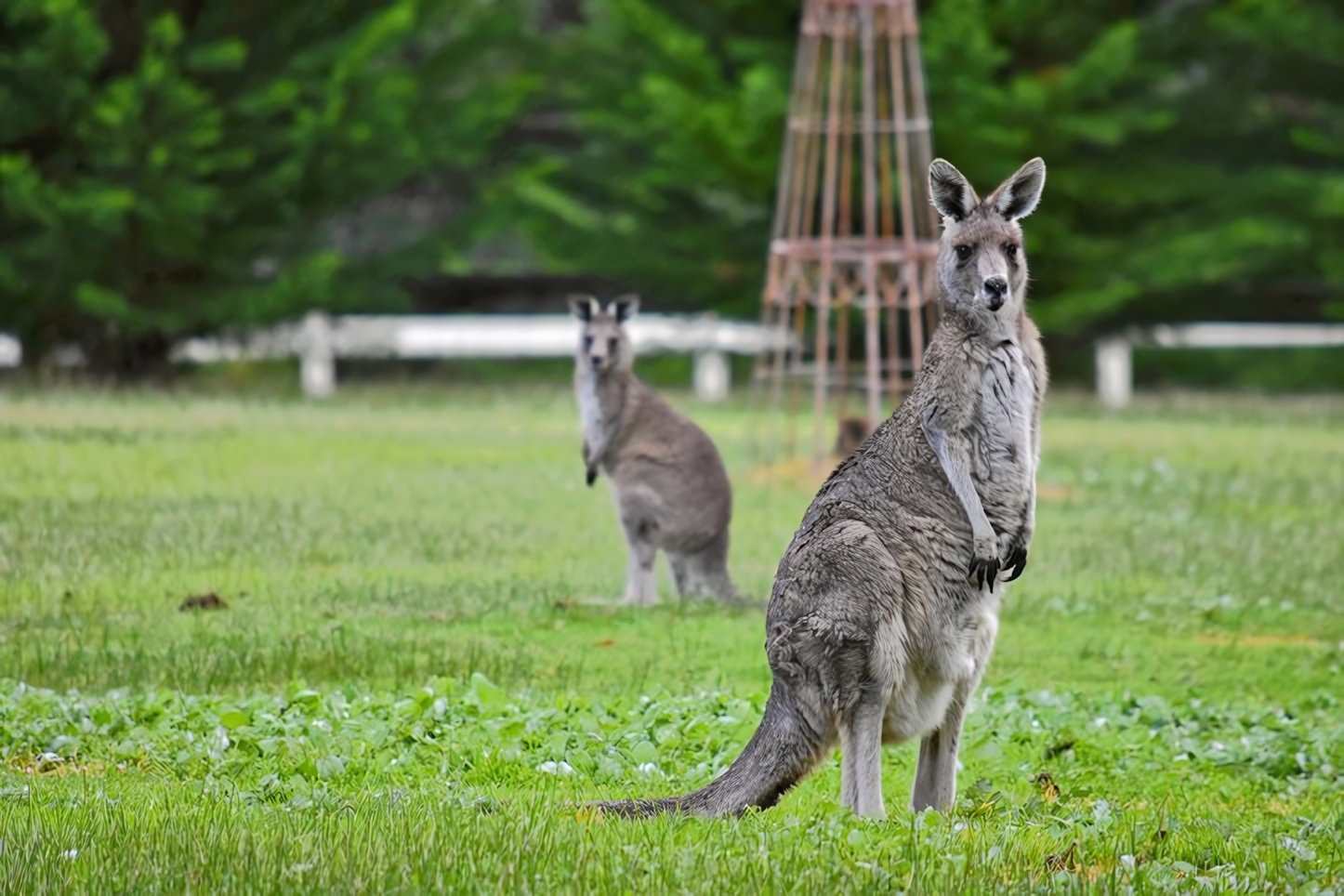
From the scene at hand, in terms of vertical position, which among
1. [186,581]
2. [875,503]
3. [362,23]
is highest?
[362,23]

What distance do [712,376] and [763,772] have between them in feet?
63.0

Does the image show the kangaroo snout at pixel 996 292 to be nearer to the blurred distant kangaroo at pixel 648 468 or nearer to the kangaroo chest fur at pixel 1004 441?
the kangaroo chest fur at pixel 1004 441

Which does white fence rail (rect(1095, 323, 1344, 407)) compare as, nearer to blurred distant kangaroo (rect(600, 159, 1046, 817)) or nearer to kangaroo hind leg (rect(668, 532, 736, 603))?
kangaroo hind leg (rect(668, 532, 736, 603))

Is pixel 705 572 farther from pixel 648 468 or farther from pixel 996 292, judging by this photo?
pixel 996 292

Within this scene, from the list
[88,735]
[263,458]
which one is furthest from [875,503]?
[263,458]

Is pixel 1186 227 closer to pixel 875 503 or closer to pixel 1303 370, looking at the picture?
pixel 1303 370

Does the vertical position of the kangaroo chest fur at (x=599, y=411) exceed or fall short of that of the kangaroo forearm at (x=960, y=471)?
it falls short

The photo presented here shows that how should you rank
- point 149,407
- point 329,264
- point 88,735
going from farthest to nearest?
point 329,264, point 149,407, point 88,735

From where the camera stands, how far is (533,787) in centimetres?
660

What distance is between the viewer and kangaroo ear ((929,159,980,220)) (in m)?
6.21

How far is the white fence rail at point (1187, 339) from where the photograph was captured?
2512 cm

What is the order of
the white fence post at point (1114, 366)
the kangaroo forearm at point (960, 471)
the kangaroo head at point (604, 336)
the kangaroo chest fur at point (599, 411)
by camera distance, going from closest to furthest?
the kangaroo forearm at point (960, 471) → the kangaroo chest fur at point (599, 411) → the kangaroo head at point (604, 336) → the white fence post at point (1114, 366)

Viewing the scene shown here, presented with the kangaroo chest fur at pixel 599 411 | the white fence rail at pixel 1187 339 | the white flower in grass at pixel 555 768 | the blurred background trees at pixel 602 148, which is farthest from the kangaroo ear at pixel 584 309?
the white fence rail at pixel 1187 339

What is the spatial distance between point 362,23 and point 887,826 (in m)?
20.5
